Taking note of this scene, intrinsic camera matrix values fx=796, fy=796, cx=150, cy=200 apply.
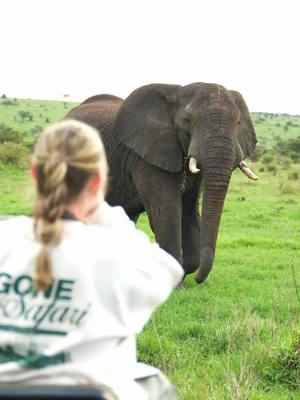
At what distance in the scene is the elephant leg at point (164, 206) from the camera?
779 centimetres

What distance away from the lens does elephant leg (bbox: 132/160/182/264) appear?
7.79 m

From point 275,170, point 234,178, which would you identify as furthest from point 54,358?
point 275,170

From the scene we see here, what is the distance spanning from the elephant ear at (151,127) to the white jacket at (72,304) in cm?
569

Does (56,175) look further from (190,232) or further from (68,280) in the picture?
(190,232)

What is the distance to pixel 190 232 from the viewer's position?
873cm

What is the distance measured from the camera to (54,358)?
214cm

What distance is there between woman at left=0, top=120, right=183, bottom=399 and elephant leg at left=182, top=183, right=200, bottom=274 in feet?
20.4

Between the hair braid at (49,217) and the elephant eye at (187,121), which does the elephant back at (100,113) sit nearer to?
the elephant eye at (187,121)

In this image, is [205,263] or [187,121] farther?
[187,121]

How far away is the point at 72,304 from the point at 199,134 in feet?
17.6

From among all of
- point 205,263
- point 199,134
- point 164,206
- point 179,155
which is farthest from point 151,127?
point 205,263

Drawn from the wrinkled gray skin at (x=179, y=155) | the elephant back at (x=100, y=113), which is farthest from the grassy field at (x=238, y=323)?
the elephant back at (x=100, y=113)

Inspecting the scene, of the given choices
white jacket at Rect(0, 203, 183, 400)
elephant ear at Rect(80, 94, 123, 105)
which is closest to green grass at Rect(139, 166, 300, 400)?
white jacket at Rect(0, 203, 183, 400)

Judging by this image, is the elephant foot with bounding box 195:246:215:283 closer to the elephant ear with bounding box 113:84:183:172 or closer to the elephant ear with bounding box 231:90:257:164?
the elephant ear with bounding box 113:84:183:172
